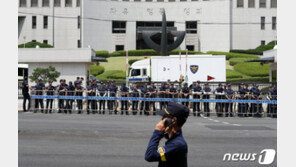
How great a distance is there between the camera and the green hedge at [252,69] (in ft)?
157

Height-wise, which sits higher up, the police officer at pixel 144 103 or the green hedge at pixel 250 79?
the green hedge at pixel 250 79

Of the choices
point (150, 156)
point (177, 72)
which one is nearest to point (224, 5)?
point (177, 72)

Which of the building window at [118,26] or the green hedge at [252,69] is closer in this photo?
the green hedge at [252,69]

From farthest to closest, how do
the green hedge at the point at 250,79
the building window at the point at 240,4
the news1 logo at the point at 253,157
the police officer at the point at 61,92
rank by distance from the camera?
the building window at the point at 240,4 → the green hedge at the point at 250,79 → the police officer at the point at 61,92 → the news1 logo at the point at 253,157

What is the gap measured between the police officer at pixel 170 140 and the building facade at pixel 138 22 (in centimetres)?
6170

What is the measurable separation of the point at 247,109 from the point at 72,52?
17742 mm

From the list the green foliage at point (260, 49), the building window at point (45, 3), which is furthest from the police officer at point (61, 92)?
the building window at point (45, 3)

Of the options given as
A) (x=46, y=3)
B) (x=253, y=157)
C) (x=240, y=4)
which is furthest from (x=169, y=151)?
(x=240, y=4)

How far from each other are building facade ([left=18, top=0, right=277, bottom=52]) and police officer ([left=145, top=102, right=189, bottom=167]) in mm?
61704

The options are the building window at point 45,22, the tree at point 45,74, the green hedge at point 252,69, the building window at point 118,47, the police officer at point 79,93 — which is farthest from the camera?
the building window at point 118,47

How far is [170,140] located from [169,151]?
0.13 m

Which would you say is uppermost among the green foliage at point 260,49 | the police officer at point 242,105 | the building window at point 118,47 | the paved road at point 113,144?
the building window at point 118,47

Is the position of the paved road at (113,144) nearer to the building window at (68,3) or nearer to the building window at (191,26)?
the building window at (68,3)

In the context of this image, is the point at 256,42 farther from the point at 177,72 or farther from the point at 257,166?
the point at 257,166
